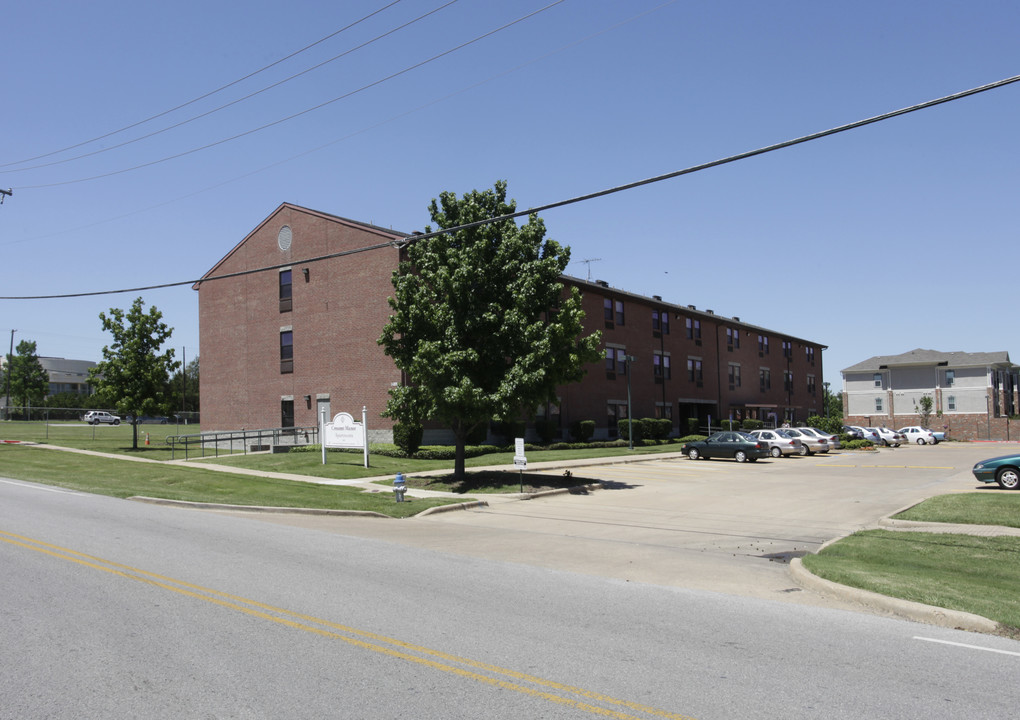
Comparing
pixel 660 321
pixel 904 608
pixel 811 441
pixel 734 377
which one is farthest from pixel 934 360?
pixel 904 608

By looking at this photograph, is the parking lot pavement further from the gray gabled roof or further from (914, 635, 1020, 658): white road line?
the gray gabled roof

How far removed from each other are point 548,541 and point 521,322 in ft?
29.5

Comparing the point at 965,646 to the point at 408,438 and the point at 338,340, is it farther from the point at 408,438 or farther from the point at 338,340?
the point at 338,340

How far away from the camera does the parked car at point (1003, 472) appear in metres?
20.1

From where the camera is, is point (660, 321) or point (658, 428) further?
point (660, 321)

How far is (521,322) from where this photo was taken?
21.0 meters

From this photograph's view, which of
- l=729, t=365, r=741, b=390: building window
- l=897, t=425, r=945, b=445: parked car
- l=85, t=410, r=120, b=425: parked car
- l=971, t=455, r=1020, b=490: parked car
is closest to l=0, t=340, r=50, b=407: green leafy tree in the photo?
l=85, t=410, r=120, b=425: parked car

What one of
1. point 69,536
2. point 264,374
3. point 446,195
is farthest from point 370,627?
point 264,374

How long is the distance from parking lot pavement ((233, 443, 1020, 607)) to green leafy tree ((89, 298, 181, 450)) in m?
24.1

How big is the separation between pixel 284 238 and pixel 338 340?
25.5 ft

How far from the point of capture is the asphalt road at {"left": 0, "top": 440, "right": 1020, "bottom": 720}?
507 cm

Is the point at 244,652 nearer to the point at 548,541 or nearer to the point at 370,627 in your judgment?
the point at 370,627

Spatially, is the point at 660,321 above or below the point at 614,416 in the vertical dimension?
above

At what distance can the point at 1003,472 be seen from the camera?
20.3 m
